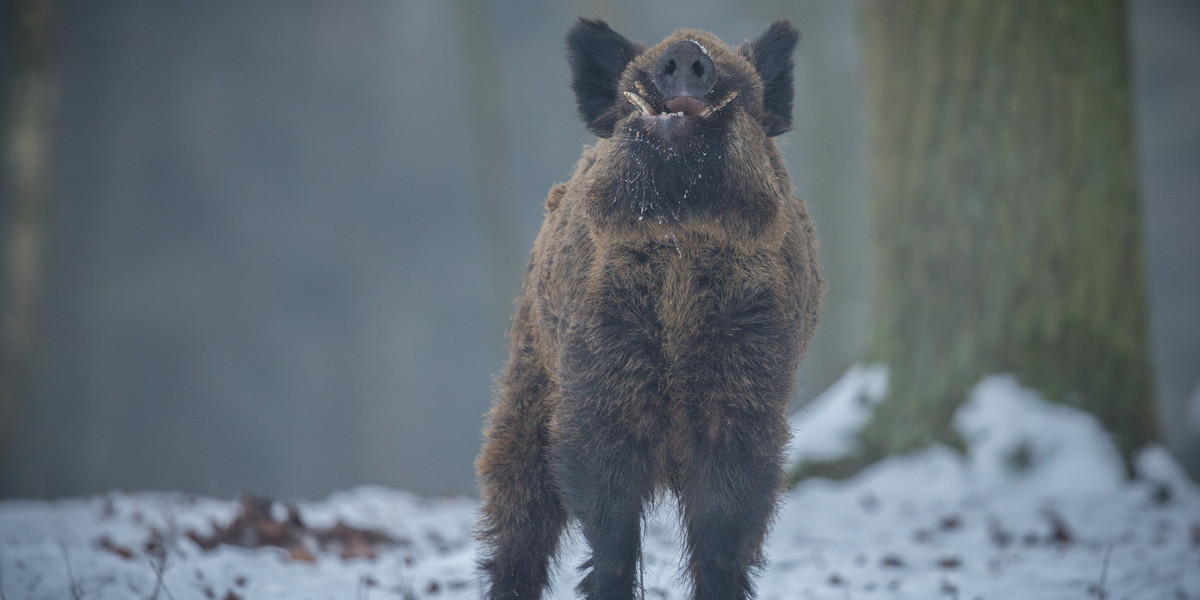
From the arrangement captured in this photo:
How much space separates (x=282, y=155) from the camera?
16109mm

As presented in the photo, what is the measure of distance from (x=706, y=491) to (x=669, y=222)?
0.86 metres

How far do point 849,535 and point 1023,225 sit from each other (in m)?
2.54

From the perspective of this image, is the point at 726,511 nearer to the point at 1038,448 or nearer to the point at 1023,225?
the point at 1038,448

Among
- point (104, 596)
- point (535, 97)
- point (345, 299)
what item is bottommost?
point (104, 596)

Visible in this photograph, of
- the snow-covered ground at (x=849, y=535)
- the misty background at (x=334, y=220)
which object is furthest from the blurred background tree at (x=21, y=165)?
the snow-covered ground at (x=849, y=535)

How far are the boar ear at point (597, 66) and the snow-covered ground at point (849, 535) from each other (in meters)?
1.44

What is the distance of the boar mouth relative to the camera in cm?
243

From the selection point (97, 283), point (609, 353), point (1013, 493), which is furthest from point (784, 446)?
point (97, 283)

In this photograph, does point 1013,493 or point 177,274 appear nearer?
point 1013,493

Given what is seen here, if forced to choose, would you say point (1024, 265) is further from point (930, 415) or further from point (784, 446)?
point (784, 446)

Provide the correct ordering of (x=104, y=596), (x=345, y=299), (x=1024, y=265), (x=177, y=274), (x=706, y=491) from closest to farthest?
(x=706, y=491) → (x=104, y=596) → (x=1024, y=265) → (x=177, y=274) → (x=345, y=299)

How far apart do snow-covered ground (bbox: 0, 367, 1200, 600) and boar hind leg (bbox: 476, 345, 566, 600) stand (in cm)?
28

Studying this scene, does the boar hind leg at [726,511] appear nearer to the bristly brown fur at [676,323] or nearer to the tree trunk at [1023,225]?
the bristly brown fur at [676,323]

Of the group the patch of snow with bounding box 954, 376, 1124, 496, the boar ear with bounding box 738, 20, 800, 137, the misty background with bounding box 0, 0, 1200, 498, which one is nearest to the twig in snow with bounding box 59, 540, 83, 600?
the boar ear with bounding box 738, 20, 800, 137
